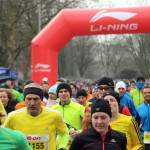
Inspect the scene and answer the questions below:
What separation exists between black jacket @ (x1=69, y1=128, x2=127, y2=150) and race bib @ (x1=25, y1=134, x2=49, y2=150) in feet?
2.83

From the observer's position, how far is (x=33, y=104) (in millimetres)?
3826

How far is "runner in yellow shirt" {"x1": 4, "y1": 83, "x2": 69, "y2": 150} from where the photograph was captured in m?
3.83

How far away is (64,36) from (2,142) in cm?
1090

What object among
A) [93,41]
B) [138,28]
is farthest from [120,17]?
[93,41]

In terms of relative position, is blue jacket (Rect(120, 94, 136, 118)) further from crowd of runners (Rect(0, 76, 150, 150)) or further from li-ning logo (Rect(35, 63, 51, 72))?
li-ning logo (Rect(35, 63, 51, 72))

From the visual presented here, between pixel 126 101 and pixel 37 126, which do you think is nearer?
pixel 37 126

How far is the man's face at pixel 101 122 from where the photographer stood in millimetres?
3002

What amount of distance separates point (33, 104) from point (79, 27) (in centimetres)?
894

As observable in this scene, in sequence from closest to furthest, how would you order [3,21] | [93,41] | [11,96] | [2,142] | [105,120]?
[2,142] < [105,120] < [11,96] < [3,21] < [93,41]

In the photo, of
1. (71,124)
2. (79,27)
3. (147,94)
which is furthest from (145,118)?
(79,27)

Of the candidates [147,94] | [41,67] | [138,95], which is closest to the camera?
[147,94]

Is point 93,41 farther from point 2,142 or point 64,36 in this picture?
point 2,142

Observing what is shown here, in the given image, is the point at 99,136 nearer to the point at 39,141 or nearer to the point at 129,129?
the point at 129,129

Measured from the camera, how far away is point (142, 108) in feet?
19.7
